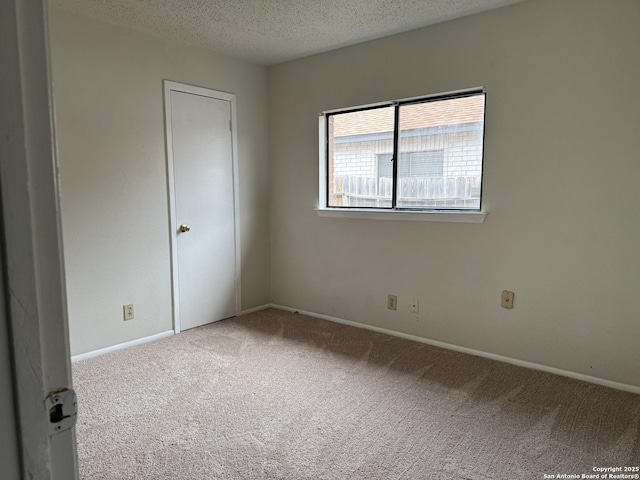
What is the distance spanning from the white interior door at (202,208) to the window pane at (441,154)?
1575mm

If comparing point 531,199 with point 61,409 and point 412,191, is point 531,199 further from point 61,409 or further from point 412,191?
point 61,409

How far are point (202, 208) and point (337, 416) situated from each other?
7.14ft

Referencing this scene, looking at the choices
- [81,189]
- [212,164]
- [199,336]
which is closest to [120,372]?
[199,336]

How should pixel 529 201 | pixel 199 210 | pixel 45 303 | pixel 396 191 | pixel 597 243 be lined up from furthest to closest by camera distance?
pixel 199 210 < pixel 396 191 < pixel 529 201 < pixel 597 243 < pixel 45 303

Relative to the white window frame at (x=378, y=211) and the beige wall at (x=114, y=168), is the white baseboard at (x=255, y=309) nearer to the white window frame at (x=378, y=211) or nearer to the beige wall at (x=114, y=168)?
the beige wall at (x=114, y=168)

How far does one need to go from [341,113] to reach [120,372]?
267 centimetres

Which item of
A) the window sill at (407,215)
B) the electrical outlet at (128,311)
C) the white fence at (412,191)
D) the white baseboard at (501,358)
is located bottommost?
the white baseboard at (501,358)

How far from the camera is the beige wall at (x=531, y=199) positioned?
246cm

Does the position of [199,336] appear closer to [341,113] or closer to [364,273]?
[364,273]

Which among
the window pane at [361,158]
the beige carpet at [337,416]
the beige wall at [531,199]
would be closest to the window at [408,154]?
the window pane at [361,158]

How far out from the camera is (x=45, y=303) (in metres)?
0.52

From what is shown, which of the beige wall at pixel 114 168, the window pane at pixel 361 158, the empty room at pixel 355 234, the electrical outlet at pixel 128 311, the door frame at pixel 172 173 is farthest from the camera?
the window pane at pixel 361 158

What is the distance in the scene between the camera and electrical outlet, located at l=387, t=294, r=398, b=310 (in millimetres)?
3463

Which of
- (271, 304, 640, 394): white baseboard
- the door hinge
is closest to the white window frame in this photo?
(271, 304, 640, 394): white baseboard
